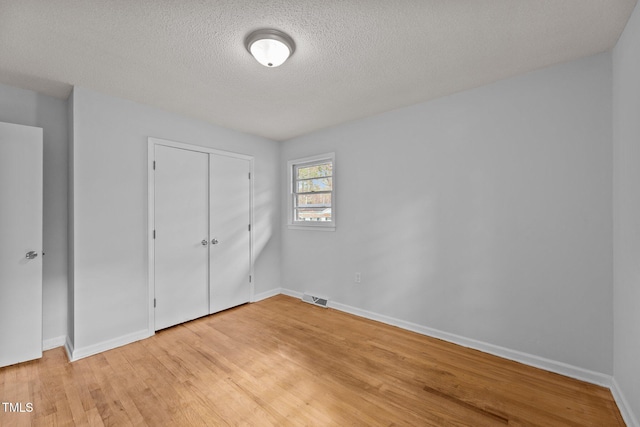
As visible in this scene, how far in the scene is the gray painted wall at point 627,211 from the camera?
158cm

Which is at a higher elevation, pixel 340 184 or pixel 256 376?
pixel 340 184

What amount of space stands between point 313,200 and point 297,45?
2.42m

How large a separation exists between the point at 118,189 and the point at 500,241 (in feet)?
12.4

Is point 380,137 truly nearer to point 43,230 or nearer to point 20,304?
point 43,230

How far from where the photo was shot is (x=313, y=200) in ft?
13.6

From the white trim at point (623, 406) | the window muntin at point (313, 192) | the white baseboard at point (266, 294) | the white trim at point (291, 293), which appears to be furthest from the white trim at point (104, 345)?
the white trim at point (623, 406)

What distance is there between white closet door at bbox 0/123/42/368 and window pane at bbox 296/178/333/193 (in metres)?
2.92

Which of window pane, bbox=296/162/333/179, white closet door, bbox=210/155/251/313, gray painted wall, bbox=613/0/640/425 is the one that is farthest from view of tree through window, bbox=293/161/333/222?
gray painted wall, bbox=613/0/640/425

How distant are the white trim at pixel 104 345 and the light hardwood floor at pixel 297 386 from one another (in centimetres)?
8

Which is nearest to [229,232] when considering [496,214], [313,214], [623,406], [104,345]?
[313,214]

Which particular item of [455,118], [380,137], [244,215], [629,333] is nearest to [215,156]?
[244,215]

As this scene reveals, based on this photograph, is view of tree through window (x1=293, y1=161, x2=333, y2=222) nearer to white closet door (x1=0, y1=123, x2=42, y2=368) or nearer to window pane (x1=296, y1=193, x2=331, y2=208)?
window pane (x1=296, y1=193, x2=331, y2=208)

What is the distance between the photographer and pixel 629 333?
1696mm

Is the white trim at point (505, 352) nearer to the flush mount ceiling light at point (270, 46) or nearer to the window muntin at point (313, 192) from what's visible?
the window muntin at point (313, 192)
